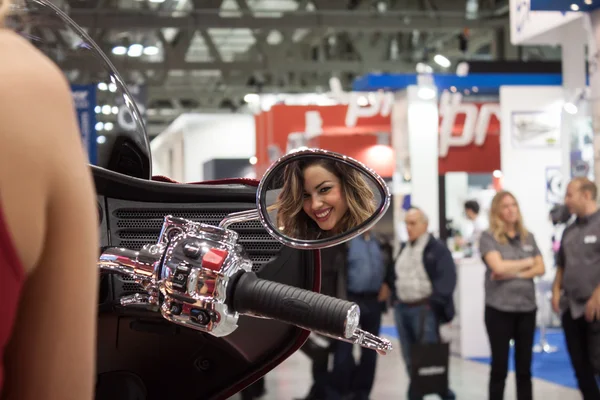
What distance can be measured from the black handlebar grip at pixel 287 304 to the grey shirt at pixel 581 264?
5494mm

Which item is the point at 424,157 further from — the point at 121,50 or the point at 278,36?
the point at 121,50

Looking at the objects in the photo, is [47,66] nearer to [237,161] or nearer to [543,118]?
[543,118]

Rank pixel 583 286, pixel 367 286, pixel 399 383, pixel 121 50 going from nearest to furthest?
pixel 121 50, pixel 583 286, pixel 367 286, pixel 399 383

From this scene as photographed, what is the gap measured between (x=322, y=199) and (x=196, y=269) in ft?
0.67

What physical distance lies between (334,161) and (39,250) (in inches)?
16.7

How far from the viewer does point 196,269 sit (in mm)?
819

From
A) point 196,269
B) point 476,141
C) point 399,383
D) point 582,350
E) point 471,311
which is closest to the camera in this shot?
point 196,269

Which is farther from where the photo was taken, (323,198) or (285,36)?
(285,36)

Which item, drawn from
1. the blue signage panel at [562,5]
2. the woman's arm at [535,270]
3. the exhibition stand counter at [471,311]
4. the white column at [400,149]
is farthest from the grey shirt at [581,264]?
the white column at [400,149]

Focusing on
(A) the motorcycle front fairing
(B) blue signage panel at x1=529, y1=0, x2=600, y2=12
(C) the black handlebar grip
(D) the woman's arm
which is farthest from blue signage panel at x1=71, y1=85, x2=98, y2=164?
(B) blue signage panel at x1=529, y1=0, x2=600, y2=12

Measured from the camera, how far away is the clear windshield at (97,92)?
116 cm

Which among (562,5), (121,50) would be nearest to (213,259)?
(121,50)

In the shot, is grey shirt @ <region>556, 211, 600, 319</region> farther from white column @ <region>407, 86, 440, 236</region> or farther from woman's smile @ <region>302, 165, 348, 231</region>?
white column @ <region>407, 86, 440, 236</region>

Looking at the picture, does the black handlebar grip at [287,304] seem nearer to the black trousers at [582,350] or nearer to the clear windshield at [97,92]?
the clear windshield at [97,92]
